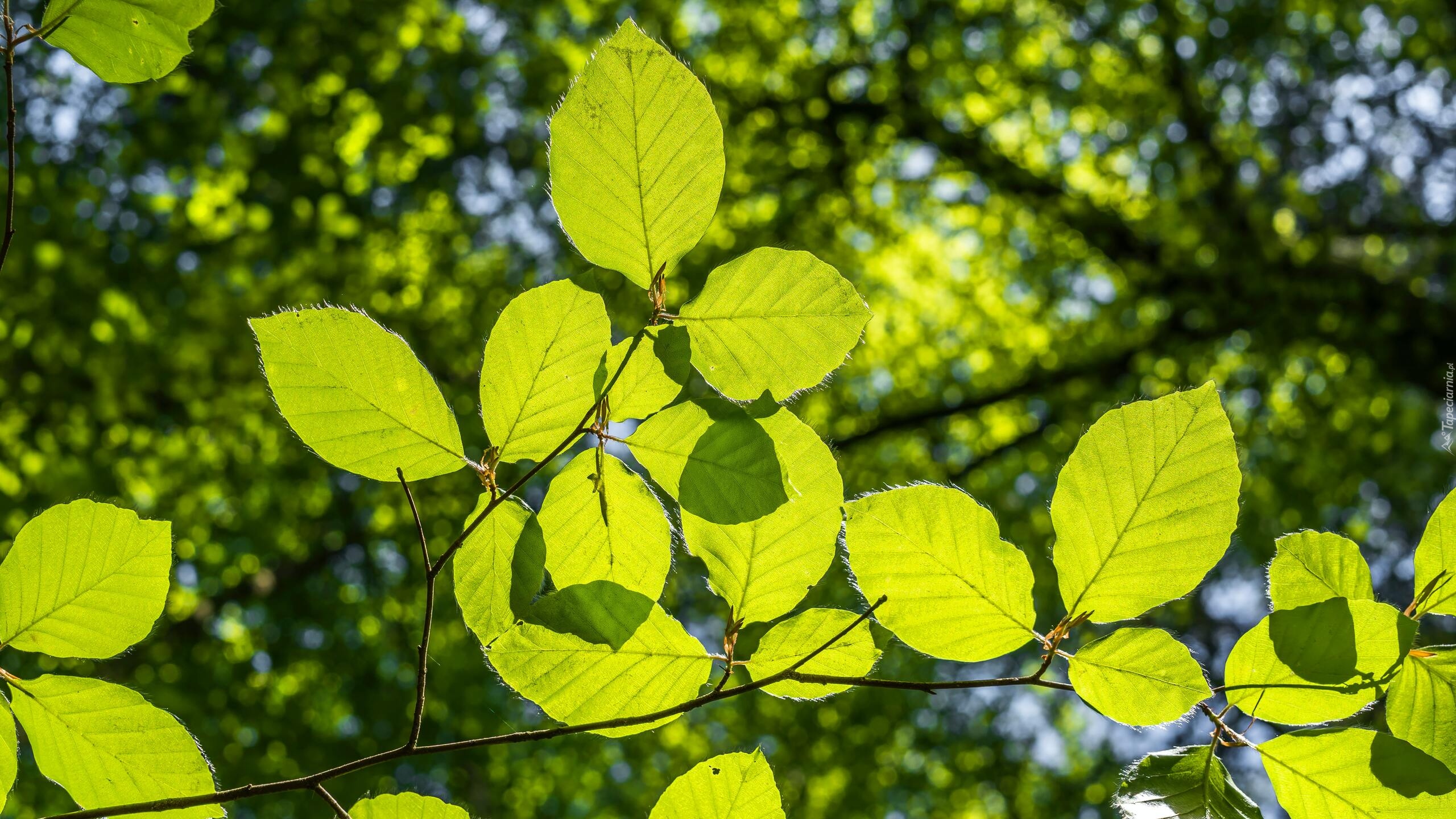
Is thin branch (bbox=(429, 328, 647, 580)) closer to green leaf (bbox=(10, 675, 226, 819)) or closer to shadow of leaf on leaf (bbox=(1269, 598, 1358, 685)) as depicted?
green leaf (bbox=(10, 675, 226, 819))

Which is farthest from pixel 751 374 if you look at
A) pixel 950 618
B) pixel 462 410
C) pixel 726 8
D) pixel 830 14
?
pixel 830 14

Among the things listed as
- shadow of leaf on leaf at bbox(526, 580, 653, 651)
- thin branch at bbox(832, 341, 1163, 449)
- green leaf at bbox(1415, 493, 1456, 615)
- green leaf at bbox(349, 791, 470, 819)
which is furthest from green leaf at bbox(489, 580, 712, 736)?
thin branch at bbox(832, 341, 1163, 449)

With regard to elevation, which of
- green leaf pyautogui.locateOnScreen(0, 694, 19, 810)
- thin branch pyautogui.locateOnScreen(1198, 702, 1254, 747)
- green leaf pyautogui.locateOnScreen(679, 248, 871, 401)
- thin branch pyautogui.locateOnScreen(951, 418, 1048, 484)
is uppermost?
green leaf pyautogui.locateOnScreen(679, 248, 871, 401)

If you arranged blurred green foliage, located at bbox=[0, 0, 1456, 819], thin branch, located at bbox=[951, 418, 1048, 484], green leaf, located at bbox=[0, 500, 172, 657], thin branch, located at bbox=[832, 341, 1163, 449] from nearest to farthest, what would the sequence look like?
green leaf, located at bbox=[0, 500, 172, 657]
blurred green foliage, located at bbox=[0, 0, 1456, 819]
thin branch, located at bbox=[832, 341, 1163, 449]
thin branch, located at bbox=[951, 418, 1048, 484]

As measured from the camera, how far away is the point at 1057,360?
7812 mm

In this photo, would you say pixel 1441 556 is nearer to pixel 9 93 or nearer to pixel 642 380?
pixel 642 380

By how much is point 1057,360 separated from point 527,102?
4.72 meters

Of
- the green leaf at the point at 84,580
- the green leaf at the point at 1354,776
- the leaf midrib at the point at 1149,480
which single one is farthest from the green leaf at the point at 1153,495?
the green leaf at the point at 84,580

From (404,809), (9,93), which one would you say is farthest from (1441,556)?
(9,93)

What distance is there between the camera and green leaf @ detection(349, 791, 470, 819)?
58 centimetres

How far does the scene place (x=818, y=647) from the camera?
1.91 ft

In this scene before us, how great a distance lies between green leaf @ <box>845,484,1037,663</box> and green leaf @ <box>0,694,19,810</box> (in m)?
0.51

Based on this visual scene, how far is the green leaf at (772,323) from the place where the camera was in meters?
0.54

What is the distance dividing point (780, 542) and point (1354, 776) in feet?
1.15
